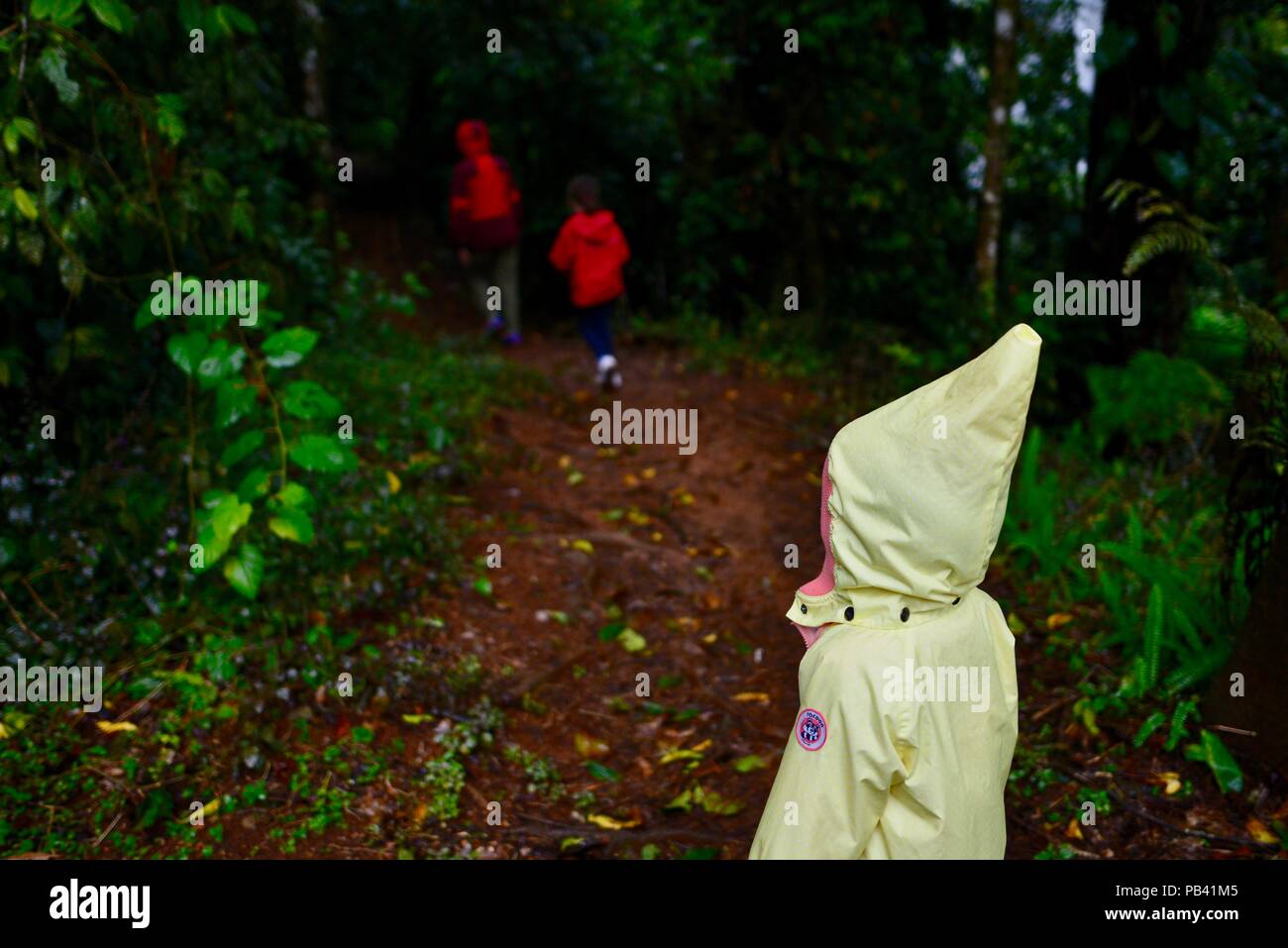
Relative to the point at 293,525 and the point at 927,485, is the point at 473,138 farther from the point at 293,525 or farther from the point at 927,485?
the point at 927,485

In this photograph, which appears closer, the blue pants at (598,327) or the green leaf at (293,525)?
the green leaf at (293,525)

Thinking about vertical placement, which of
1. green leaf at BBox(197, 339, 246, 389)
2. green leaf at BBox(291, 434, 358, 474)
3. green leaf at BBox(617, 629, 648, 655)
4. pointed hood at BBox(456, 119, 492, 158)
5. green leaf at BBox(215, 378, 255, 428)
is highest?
pointed hood at BBox(456, 119, 492, 158)

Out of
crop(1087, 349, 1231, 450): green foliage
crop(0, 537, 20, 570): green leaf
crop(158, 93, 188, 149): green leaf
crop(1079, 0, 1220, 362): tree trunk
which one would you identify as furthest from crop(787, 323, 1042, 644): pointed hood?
crop(1079, 0, 1220, 362): tree trunk

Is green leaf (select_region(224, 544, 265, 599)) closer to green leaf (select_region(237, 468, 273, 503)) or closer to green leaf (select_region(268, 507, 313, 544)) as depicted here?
green leaf (select_region(268, 507, 313, 544))

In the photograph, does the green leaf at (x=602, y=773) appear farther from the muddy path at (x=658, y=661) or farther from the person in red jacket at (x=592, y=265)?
the person in red jacket at (x=592, y=265)

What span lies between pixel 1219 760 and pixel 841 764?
2326mm

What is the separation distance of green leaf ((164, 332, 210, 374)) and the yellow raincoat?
8.08 ft

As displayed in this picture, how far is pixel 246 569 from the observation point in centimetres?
400

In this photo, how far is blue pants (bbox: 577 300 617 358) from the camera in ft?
28.9

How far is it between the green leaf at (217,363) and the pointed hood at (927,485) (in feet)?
7.87

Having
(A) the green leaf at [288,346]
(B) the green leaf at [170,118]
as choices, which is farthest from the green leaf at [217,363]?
(B) the green leaf at [170,118]

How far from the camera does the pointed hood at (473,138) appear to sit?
920 centimetres

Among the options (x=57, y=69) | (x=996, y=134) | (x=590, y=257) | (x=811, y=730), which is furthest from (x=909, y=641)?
(x=590, y=257)
